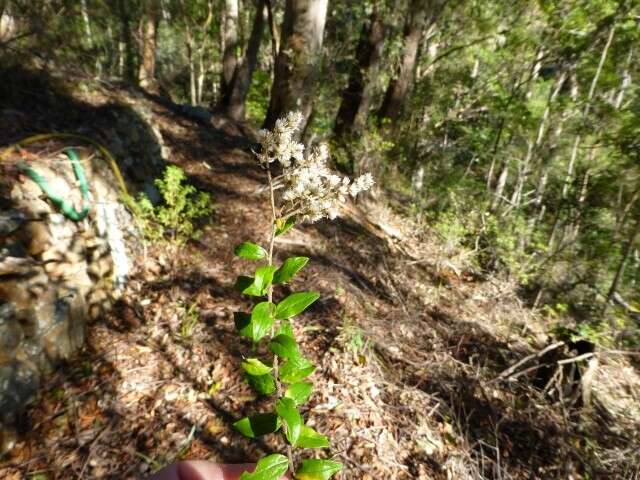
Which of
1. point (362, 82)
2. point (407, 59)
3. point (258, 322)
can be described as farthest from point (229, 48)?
point (258, 322)

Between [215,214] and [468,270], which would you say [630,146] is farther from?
[215,214]

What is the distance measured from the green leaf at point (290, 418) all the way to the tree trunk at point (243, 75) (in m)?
8.74

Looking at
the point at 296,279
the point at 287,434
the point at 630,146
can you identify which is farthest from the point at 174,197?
the point at 630,146

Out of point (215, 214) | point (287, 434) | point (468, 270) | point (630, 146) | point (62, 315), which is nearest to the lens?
point (287, 434)

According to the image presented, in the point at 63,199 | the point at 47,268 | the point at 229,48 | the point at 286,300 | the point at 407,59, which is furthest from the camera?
the point at 229,48

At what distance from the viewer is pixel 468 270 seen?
550 cm

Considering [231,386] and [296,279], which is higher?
→ [296,279]

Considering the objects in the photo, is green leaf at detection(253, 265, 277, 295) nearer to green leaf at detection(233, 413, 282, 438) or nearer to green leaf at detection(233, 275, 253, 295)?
green leaf at detection(233, 275, 253, 295)

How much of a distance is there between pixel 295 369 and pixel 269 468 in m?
0.39

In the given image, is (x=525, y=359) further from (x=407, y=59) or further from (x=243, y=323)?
(x=407, y=59)

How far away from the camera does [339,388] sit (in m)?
2.54

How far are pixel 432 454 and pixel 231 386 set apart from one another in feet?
4.94

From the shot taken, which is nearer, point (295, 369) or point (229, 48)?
point (295, 369)

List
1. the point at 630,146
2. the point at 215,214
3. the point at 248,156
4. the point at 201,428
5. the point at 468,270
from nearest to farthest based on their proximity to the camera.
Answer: the point at 201,428, the point at 215,214, the point at 630,146, the point at 468,270, the point at 248,156
